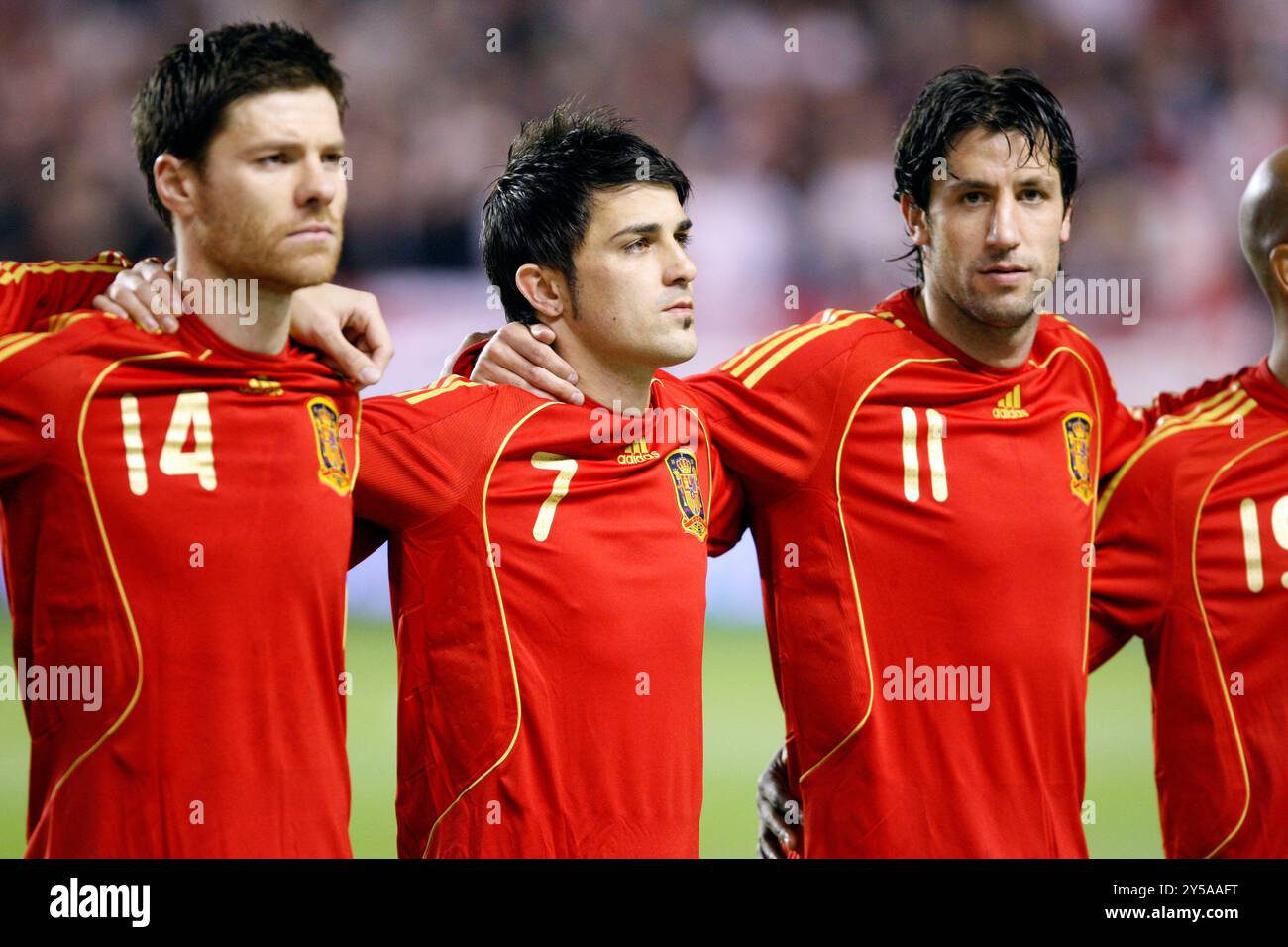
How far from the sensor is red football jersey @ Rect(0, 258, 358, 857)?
2.76 meters

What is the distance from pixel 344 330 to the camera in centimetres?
322

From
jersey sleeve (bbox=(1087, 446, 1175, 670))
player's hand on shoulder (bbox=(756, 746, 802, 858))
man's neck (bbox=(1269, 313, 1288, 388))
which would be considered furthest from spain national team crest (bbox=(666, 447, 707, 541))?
man's neck (bbox=(1269, 313, 1288, 388))

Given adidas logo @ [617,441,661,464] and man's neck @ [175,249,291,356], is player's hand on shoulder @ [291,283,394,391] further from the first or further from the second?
adidas logo @ [617,441,661,464]

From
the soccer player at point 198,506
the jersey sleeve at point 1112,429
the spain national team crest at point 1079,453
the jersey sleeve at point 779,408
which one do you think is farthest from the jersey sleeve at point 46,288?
the jersey sleeve at point 1112,429

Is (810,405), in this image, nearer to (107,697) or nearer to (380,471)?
(380,471)

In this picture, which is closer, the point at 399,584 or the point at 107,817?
the point at 107,817

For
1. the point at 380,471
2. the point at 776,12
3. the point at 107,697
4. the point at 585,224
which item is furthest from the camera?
the point at 776,12

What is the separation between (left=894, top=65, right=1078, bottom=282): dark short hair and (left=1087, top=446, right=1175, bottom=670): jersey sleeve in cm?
69

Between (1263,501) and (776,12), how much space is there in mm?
7714

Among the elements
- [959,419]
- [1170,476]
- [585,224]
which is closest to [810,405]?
[959,419]

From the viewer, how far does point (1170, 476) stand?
378 cm

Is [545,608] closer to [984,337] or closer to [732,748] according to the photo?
[984,337]

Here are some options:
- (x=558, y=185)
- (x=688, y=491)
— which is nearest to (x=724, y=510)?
(x=688, y=491)

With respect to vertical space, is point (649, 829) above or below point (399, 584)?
below
